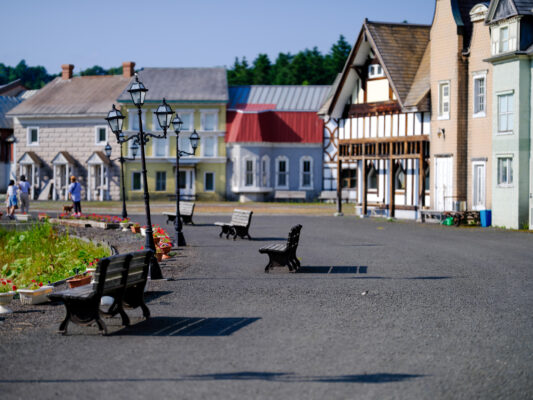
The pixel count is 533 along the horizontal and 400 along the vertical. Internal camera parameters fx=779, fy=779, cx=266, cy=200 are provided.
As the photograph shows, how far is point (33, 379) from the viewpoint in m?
7.84

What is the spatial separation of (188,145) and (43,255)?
3557 centimetres

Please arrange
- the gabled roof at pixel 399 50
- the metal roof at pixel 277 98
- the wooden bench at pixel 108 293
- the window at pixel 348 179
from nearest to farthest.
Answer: the wooden bench at pixel 108 293, the gabled roof at pixel 399 50, the window at pixel 348 179, the metal roof at pixel 277 98

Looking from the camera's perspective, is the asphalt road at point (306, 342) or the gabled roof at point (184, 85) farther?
the gabled roof at point (184, 85)

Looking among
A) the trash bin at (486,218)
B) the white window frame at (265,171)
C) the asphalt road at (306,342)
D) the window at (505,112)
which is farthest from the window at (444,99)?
the white window frame at (265,171)

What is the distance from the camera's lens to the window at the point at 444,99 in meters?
34.8

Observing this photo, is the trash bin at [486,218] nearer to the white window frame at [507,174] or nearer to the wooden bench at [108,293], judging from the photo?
the white window frame at [507,174]

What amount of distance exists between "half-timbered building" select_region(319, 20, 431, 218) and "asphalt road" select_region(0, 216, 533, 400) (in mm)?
19715

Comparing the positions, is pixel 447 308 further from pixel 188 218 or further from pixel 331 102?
pixel 331 102

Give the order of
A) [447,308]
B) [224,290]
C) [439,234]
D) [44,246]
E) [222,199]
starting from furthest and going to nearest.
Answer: [222,199]
[439,234]
[44,246]
[224,290]
[447,308]

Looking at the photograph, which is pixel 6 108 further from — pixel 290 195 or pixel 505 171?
pixel 505 171

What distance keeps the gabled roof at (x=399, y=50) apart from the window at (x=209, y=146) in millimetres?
19631

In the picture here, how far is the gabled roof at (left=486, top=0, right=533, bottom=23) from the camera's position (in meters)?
30.4

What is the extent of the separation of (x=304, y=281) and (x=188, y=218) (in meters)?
18.5

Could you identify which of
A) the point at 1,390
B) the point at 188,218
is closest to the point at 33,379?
the point at 1,390
